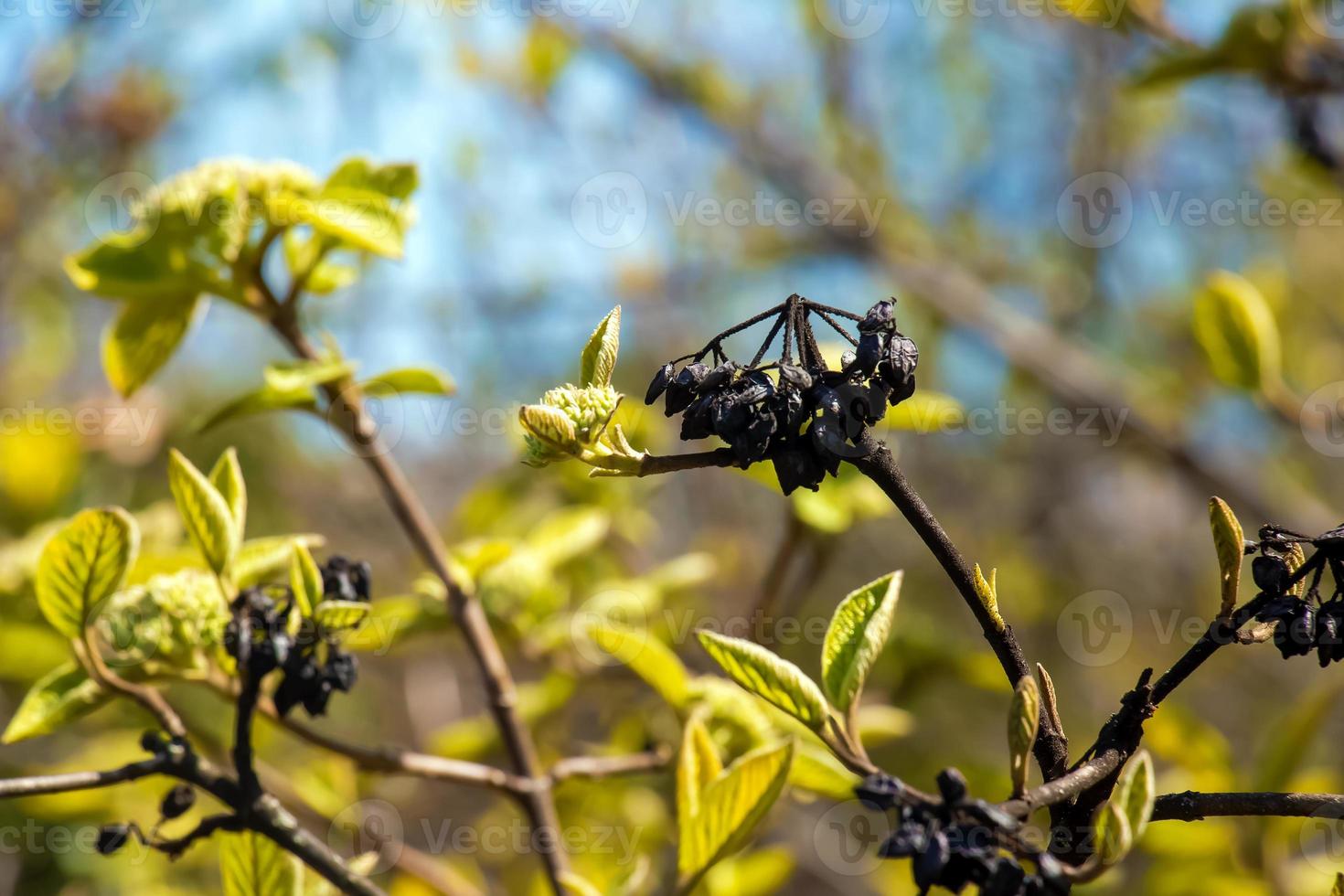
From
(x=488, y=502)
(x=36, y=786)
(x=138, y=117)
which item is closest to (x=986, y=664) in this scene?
(x=488, y=502)

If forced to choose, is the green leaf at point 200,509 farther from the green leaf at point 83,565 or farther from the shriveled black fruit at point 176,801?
the shriveled black fruit at point 176,801

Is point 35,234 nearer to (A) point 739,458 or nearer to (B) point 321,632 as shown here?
(B) point 321,632

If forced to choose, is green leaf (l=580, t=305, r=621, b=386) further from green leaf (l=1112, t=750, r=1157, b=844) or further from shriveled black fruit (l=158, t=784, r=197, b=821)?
shriveled black fruit (l=158, t=784, r=197, b=821)

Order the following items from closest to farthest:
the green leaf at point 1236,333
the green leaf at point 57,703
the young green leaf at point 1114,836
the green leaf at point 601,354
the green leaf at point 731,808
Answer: the young green leaf at point 1114,836 < the green leaf at point 601,354 < the green leaf at point 731,808 < the green leaf at point 57,703 < the green leaf at point 1236,333

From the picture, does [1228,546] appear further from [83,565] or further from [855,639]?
[83,565]

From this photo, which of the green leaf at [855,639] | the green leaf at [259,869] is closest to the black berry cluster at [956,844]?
the green leaf at [855,639]

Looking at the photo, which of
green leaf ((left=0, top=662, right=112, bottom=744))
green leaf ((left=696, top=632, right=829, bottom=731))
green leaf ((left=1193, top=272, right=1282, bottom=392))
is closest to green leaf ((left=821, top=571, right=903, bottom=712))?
green leaf ((left=696, top=632, right=829, bottom=731))
